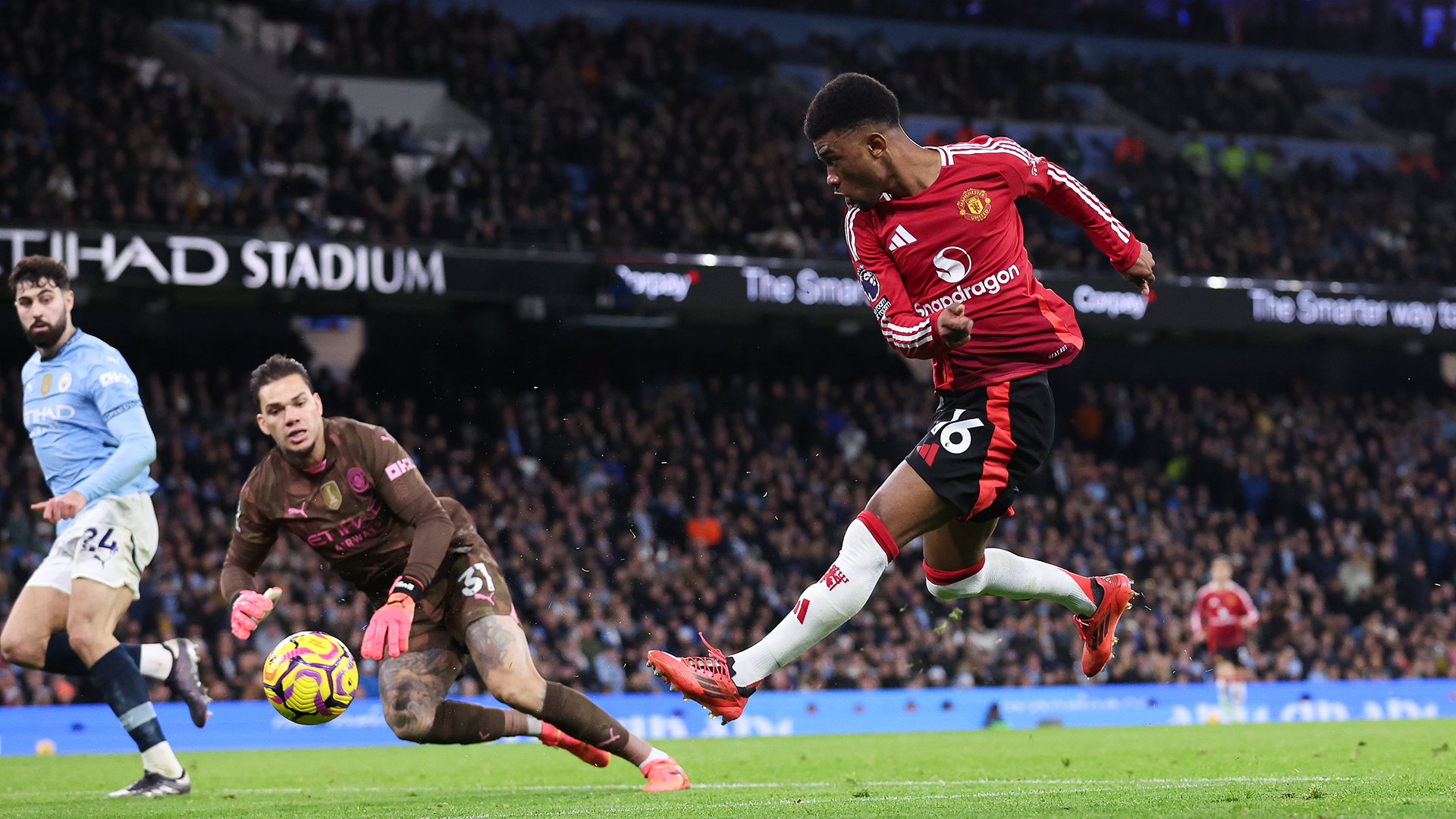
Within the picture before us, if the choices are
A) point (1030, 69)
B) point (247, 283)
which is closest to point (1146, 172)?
point (1030, 69)

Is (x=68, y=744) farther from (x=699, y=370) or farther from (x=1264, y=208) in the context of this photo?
(x=1264, y=208)

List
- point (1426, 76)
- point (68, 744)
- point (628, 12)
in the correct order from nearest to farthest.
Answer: point (68, 744) < point (628, 12) < point (1426, 76)

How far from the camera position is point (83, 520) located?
7.71 metres

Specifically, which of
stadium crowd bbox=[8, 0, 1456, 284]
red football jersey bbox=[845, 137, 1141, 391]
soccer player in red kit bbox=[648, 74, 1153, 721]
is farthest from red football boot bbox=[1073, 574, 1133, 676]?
stadium crowd bbox=[8, 0, 1456, 284]

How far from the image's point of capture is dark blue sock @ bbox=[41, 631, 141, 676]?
7826 millimetres

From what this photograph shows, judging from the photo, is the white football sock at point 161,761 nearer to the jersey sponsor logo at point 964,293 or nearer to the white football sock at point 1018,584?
the white football sock at point 1018,584

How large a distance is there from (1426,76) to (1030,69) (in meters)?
9.53

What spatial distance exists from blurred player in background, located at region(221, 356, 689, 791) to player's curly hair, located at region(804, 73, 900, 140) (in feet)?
8.54

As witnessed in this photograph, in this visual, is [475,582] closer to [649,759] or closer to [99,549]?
[649,759]

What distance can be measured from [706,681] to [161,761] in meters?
3.69

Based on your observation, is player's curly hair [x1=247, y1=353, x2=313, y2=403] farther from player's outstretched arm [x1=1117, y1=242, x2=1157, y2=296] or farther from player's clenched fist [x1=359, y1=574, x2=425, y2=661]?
player's outstretched arm [x1=1117, y1=242, x2=1157, y2=296]

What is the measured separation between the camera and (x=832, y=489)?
21484mm

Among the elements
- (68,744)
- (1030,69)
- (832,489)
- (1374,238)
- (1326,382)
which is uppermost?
(1030,69)

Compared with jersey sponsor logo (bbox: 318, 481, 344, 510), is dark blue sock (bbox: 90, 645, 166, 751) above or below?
below
